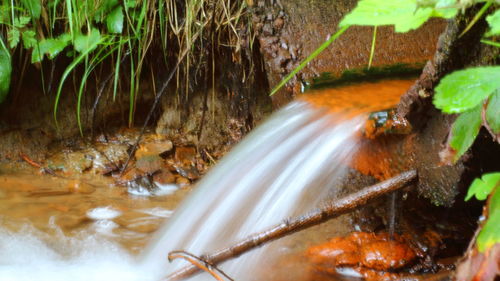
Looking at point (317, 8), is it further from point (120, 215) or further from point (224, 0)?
point (120, 215)

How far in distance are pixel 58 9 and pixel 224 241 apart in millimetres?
1745

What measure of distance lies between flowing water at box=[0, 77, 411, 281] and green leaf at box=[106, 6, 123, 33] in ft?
3.32

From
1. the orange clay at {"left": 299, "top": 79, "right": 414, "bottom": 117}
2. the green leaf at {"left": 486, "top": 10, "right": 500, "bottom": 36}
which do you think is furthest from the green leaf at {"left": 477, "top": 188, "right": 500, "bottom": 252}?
the orange clay at {"left": 299, "top": 79, "right": 414, "bottom": 117}

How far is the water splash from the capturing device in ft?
6.49

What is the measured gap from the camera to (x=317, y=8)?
2.80 meters

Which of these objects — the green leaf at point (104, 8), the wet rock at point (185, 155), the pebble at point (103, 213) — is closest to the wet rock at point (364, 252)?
the pebble at point (103, 213)

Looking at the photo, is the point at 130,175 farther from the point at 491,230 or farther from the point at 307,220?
the point at 491,230

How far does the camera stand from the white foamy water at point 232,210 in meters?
1.99

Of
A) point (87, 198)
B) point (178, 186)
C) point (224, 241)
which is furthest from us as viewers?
point (178, 186)

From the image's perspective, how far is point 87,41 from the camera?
2.85m

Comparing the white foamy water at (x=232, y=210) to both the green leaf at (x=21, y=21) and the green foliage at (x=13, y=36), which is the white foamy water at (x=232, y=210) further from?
the green leaf at (x=21, y=21)

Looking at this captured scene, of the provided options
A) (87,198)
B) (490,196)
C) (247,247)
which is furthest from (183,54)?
(490,196)

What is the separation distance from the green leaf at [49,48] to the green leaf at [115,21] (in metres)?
0.24

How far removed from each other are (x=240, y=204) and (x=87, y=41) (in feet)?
4.52
